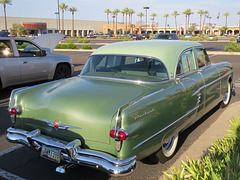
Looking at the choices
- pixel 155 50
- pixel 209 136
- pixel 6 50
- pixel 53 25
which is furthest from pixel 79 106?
pixel 53 25

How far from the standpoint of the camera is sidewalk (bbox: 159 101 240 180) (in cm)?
409

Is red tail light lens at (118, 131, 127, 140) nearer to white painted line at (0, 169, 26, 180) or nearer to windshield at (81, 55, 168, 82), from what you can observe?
windshield at (81, 55, 168, 82)

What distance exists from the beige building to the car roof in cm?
10260

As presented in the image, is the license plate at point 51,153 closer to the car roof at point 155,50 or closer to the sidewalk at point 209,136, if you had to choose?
the sidewalk at point 209,136

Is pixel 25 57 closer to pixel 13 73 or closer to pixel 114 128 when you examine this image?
pixel 13 73

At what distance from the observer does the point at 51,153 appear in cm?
317

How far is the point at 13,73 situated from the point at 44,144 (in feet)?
17.4

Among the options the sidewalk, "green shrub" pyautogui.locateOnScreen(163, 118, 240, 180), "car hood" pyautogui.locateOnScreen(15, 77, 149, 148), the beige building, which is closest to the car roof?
"car hood" pyautogui.locateOnScreen(15, 77, 149, 148)

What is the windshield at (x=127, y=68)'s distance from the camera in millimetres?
4156

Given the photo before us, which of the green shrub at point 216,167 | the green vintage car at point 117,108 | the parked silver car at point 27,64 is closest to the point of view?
the green shrub at point 216,167

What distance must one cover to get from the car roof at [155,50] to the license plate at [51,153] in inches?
82.0

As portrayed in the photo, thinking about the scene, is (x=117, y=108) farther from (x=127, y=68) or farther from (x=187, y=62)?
(x=187, y=62)

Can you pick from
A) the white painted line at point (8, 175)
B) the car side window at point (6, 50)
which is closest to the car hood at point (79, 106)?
the white painted line at point (8, 175)

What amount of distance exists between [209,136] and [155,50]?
192 centimetres
